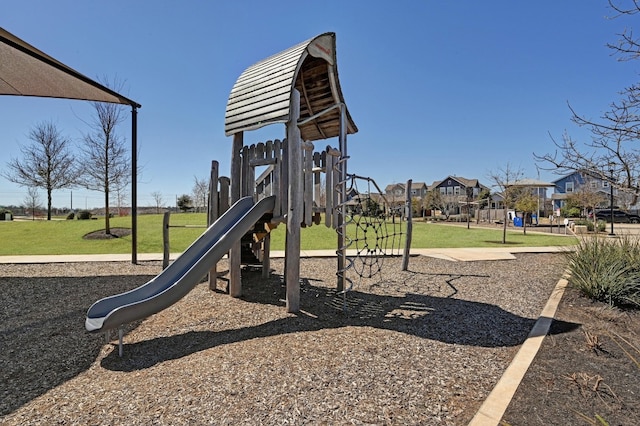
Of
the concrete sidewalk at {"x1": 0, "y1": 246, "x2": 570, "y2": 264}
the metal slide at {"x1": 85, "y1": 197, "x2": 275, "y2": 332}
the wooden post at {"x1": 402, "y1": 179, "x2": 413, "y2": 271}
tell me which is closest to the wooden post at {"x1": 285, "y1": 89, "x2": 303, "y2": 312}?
the metal slide at {"x1": 85, "y1": 197, "x2": 275, "y2": 332}

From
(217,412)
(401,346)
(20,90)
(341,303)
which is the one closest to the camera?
(217,412)

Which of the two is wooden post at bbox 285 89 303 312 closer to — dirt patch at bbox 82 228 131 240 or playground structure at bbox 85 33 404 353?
playground structure at bbox 85 33 404 353

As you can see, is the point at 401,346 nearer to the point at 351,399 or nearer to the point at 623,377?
the point at 351,399

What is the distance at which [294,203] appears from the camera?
15.8 ft

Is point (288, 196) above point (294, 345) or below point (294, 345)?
above

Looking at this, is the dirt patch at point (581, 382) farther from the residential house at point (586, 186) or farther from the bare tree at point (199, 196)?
the bare tree at point (199, 196)

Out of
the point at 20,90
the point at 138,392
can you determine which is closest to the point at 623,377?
the point at 138,392

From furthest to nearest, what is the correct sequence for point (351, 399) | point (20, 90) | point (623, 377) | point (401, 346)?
point (20, 90)
point (401, 346)
point (623, 377)
point (351, 399)

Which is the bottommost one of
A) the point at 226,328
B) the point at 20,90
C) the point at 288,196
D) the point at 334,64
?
the point at 226,328

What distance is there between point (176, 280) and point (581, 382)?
4.13m

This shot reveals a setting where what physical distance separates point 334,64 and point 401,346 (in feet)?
14.8

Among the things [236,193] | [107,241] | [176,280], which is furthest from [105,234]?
[176,280]

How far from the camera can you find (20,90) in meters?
8.73

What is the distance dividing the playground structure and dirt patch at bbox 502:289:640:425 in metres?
2.76
